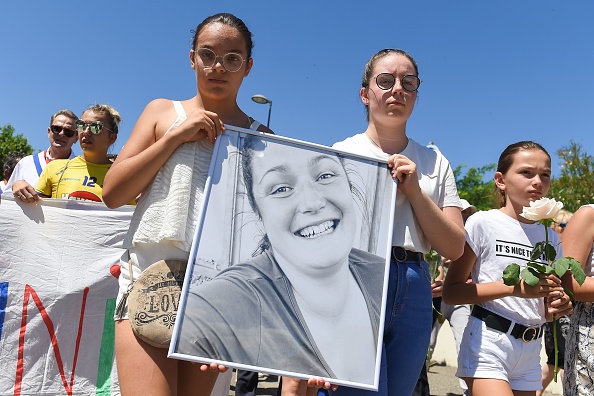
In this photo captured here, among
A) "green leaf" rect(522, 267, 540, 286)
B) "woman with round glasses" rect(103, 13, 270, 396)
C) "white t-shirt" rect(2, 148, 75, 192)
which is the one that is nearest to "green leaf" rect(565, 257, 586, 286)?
"green leaf" rect(522, 267, 540, 286)

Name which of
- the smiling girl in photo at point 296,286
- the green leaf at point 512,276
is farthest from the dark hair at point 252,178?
the green leaf at point 512,276

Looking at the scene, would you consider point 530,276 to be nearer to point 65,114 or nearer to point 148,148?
point 148,148

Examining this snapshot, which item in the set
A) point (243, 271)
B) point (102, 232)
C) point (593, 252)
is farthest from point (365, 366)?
point (102, 232)

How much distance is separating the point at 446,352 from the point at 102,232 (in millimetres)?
6344

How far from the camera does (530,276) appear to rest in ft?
8.09

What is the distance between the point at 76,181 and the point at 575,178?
40.2 ft

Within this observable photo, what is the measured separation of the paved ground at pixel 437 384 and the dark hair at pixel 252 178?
460 cm

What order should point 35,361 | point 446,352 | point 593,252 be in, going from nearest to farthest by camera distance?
point 593,252
point 35,361
point 446,352

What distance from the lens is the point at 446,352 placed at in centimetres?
881

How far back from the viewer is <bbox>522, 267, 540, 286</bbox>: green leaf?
2.45m

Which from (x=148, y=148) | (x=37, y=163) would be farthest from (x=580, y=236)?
(x=37, y=163)

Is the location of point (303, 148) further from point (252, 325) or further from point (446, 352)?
point (446, 352)

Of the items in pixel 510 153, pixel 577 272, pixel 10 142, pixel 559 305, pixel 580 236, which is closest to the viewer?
pixel 577 272

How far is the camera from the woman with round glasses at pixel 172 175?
2.01 meters
